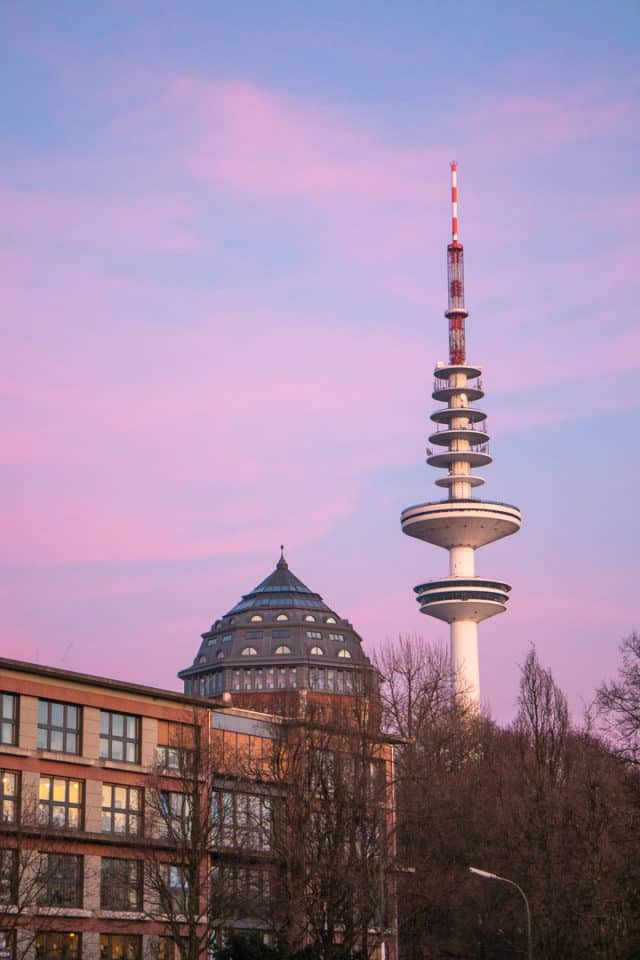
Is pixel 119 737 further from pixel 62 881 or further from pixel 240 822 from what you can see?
pixel 62 881

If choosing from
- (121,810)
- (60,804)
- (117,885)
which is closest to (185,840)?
(117,885)

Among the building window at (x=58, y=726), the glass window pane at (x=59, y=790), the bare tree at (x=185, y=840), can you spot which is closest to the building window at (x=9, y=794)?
the building window at (x=58, y=726)

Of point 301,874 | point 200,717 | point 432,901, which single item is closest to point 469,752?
point 432,901

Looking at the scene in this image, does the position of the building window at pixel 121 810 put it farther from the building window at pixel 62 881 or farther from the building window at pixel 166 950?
the building window at pixel 166 950

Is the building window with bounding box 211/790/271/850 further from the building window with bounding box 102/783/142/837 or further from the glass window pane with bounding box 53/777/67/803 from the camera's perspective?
the glass window pane with bounding box 53/777/67/803

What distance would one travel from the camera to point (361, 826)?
75.0 meters

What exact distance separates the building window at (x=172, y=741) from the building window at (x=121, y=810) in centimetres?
223

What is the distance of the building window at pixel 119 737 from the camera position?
76.9m

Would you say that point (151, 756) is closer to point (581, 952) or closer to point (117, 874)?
point (117, 874)

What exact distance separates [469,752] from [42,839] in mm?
48913

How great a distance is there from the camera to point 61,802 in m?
73.8

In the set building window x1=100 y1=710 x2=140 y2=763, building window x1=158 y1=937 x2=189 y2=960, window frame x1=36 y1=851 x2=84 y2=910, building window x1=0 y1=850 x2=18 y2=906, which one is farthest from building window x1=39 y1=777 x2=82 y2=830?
building window x1=158 y1=937 x2=189 y2=960

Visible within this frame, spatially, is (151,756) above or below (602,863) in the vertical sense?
above

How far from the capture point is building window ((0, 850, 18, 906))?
62719 mm
